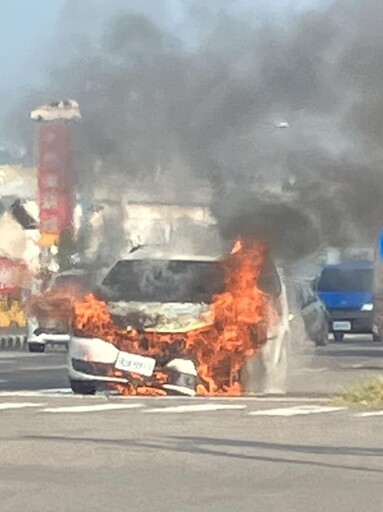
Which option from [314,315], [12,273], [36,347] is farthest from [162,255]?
[36,347]

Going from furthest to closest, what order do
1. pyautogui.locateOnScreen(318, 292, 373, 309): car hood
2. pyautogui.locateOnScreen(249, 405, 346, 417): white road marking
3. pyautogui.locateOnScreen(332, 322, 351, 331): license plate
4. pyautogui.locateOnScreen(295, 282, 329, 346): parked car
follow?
pyautogui.locateOnScreen(318, 292, 373, 309): car hood
pyautogui.locateOnScreen(332, 322, 351, 331): license plate
pyautogui.locateOnScreen(295, 282, 329, 346): parked car
pyautogui.locateOnScreen(249, 405, 346, 417): white road marking

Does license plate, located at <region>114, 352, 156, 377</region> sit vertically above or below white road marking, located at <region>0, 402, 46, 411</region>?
above

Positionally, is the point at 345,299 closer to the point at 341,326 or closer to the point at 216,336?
the point at 341,326

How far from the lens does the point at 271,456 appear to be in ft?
48.5

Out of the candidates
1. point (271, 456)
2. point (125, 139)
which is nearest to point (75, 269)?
point (125, 139)

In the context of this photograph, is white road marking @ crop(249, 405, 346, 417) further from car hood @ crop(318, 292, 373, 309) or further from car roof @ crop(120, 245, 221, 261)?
car hood @ crop(318, 292, 373, 309)

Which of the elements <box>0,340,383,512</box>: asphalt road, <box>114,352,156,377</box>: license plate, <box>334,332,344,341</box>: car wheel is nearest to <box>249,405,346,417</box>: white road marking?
<box>0,340,383,512</box>: asphalt road

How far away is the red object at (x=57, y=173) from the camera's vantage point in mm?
24500

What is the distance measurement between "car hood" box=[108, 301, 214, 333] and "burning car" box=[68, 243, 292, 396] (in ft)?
0.04

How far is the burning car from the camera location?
21188mm

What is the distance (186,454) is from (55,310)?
57.4 feet

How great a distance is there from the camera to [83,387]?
22.0m

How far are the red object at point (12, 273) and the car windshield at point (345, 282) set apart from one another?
17.4 meters

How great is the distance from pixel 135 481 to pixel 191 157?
10.8 meters
